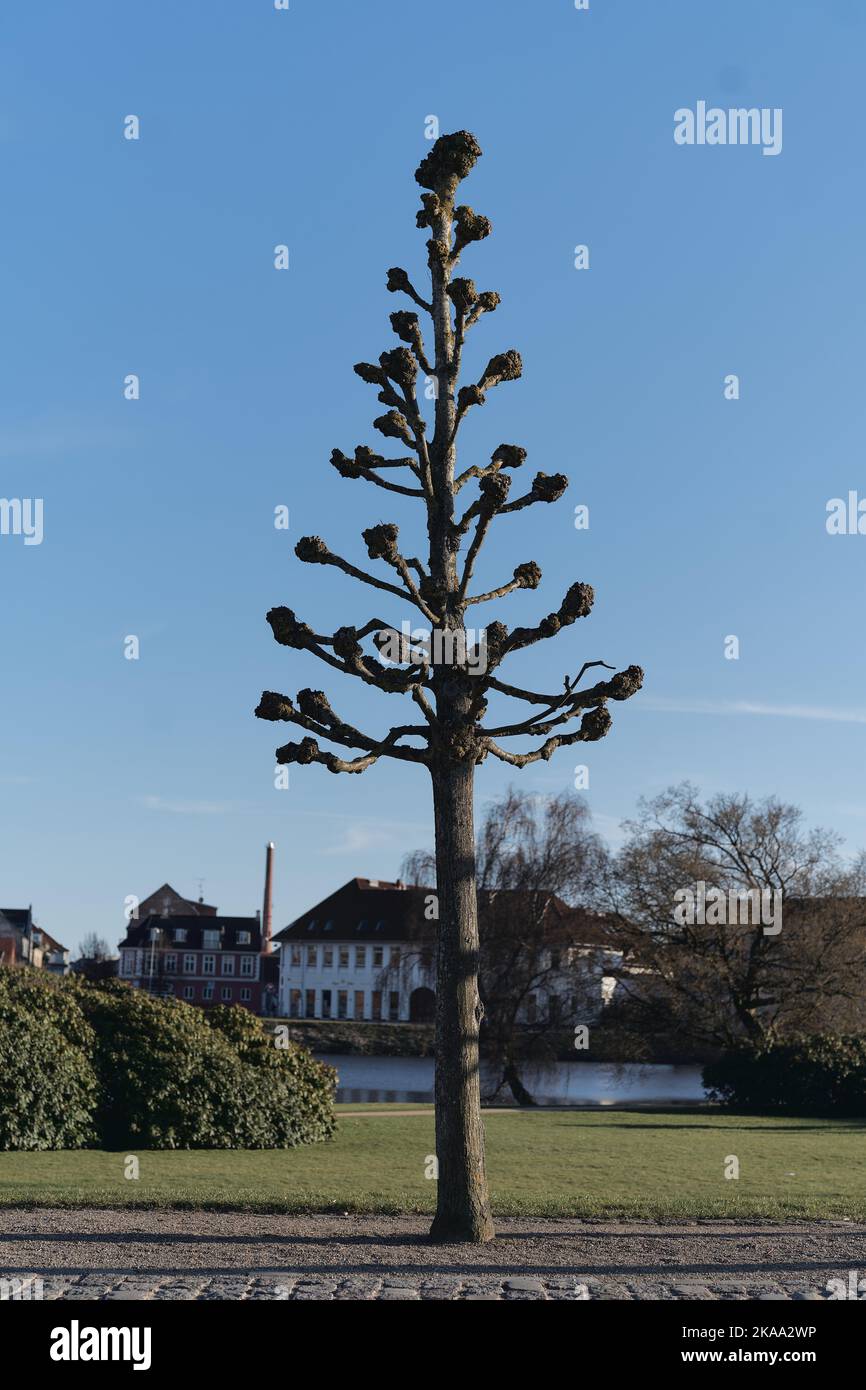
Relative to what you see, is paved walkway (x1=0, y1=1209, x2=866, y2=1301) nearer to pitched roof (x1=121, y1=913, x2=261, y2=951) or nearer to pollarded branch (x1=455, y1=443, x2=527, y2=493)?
pollarded branch (x1=455, y1=443, x2=527, y2=493)

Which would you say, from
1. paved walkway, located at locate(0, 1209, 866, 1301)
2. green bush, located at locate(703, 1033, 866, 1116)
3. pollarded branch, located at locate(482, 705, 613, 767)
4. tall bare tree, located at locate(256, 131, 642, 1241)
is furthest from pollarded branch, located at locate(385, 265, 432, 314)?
green bush, located at locate(703, 1033, 866, 1116)

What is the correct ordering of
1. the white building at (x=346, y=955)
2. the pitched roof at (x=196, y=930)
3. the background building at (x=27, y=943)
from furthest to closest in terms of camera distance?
the pitched roof at (x=196, y=930), the white building at (x=346, y=955), the background building at (x=27, y=943)

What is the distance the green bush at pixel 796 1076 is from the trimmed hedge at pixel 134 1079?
1448cm

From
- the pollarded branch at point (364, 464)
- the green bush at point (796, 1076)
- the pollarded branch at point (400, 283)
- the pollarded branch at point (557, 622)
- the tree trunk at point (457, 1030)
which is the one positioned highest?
Answer: the pollarded branch at point (400, 283)

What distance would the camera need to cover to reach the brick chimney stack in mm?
119500

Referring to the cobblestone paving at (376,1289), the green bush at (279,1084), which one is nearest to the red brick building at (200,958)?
the green bush at (279,1084)

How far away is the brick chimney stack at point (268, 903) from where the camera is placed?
119500mm

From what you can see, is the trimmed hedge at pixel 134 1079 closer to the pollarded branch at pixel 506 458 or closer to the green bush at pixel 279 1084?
the green bush at pixel 279 1084

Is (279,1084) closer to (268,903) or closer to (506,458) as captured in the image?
(506,458)

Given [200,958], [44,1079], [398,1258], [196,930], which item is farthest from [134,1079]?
[196,930]

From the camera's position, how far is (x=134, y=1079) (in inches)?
830

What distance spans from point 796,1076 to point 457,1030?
23.7 meters
